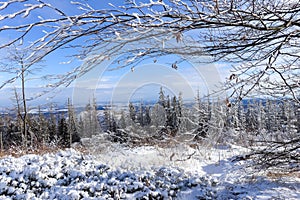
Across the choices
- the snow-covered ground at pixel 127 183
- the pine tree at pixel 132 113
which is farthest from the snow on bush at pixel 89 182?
the pine tree at pixel 132 113

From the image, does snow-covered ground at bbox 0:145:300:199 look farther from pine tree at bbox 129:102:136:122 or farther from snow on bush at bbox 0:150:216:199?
pine tree at bbox 129:102:136:122

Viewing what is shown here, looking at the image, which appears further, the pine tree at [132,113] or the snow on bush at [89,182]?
the pine tree at [132,113]

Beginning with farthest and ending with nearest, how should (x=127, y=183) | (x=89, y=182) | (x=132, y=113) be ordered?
(x=132, y=113) < (x=89, y=182) < (x=127, y=183)

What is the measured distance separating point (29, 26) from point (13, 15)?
0.08 meters

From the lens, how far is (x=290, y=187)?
446 centimetres

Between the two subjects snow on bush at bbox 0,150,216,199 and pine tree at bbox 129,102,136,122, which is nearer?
snow on bush at bbox 0,150,216,199

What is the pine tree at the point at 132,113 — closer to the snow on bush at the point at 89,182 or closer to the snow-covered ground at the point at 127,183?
the snow-covered ground at the point at 127,183

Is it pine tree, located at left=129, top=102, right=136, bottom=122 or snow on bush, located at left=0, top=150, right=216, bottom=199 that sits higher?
pine tree, located at left=129, top=102, right=136, bottom=122

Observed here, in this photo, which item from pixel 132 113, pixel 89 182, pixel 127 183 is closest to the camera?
pixel 127 183

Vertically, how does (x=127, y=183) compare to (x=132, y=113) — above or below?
below

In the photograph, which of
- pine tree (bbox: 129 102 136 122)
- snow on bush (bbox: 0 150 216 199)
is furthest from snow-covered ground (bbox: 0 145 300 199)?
pine tree (bbox: 129 102 136 122)

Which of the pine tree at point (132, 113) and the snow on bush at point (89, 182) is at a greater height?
the pine tree at point (132, 113)

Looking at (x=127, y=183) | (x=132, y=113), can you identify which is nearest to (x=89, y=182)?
(x=127, y=183)

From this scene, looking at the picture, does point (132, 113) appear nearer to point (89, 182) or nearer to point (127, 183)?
point (89, 182)
